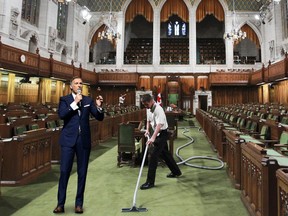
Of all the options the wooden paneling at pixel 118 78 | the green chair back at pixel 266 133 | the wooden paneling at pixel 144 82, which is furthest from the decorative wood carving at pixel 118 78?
the green chair back at pixel 266 133

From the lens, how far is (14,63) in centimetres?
1016

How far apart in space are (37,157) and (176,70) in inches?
687

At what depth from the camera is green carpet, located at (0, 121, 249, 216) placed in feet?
9.46

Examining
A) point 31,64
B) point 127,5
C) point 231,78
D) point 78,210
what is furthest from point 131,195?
point 127,5

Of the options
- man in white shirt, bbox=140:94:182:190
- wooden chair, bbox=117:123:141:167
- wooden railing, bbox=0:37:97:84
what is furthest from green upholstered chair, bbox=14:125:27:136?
wooden railing, bbox=0:37:97:84

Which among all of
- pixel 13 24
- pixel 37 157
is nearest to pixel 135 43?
pixel 13 24

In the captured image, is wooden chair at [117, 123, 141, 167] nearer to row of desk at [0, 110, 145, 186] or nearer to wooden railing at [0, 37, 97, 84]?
row of desk at [0, 110, 145, 186]

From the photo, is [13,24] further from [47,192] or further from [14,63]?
[47,192]

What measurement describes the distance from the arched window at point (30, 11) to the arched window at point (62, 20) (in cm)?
236

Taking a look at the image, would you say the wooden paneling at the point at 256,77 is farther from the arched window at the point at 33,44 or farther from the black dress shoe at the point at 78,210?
the black dress shoe at the point at 78,210

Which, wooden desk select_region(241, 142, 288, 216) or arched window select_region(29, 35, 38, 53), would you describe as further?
arched window select_region(29, 35, 38, 53)

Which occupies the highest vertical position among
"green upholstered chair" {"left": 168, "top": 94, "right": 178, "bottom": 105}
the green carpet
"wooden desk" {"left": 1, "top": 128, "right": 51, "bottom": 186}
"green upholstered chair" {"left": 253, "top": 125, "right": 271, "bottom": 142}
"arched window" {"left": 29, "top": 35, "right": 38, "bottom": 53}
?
→ "arched window" {"left": 29, "top": 35, "right": 38, "bottom": 53}

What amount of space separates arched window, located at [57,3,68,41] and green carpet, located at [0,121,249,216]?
1471 cm

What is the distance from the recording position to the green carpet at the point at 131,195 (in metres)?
2.88
